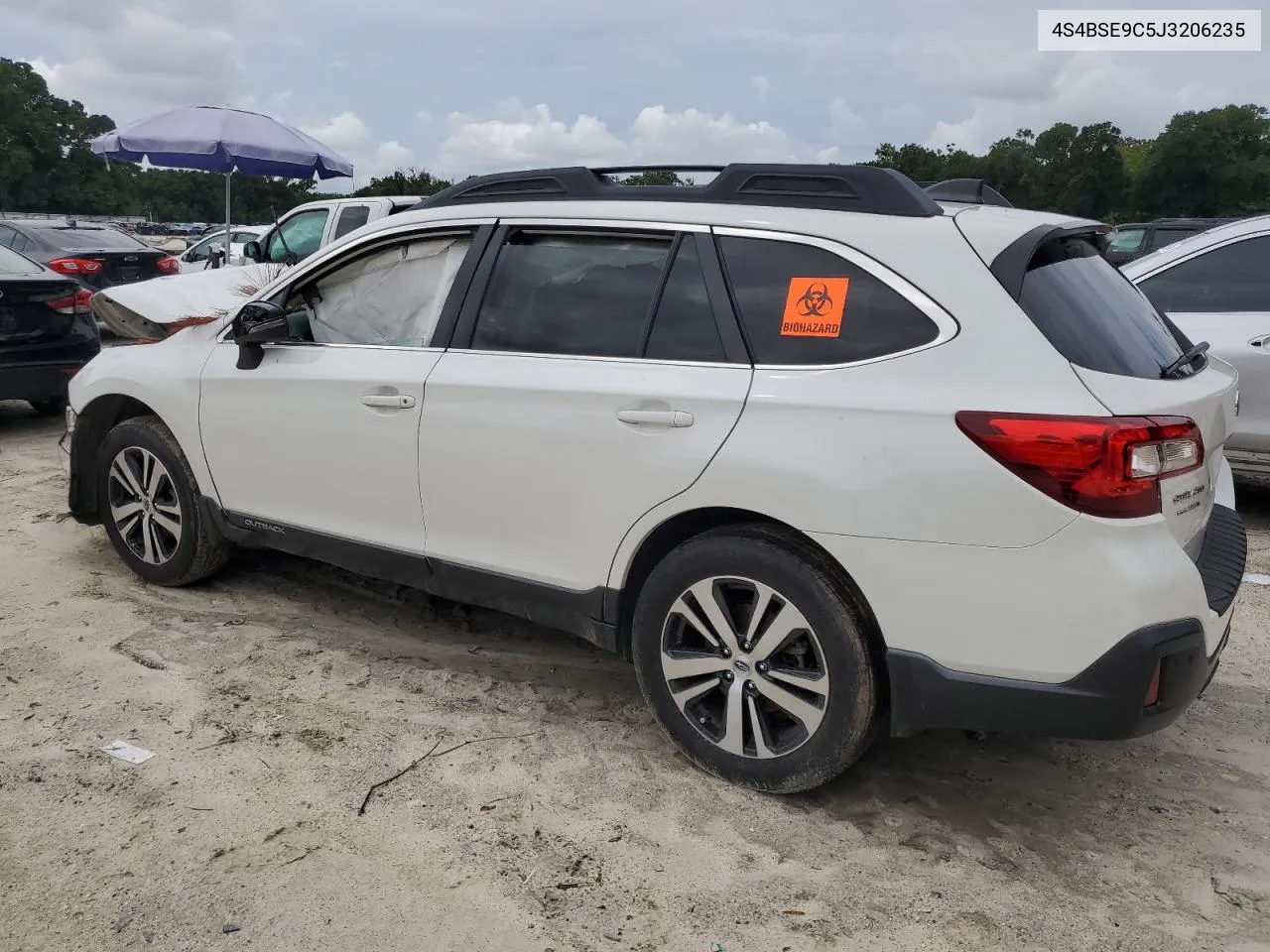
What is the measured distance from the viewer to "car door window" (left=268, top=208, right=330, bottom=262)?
11.8 metres

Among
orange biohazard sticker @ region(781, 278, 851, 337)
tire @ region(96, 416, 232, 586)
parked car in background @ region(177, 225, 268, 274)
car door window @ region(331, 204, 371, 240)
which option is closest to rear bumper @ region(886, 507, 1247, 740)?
orange biohazard sticker @ region(781, 278, 851, 337)

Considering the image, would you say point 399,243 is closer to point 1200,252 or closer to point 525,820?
point 525,820

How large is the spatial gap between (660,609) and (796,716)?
50cm

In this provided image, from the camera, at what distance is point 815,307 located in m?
2.94

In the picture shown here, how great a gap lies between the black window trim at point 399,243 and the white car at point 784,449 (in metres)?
0.01

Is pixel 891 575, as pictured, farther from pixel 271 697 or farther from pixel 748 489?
pixel 271 697

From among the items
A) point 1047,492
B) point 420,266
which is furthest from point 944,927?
point 420,266

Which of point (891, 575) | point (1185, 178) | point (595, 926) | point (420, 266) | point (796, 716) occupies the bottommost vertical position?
point (595, 926)

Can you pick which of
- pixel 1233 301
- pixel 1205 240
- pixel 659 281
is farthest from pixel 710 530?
pixel 1205 240

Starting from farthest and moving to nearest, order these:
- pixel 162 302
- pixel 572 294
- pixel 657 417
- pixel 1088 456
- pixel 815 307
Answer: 1. pixel 162 302
2. pixel 572 294
3. pixel 657 417
4. pixel 815 307
5. pixel 1088 456

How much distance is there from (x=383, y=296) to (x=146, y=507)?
161 cm

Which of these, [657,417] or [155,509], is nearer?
[657,417]

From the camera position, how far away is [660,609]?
3137 millimetres

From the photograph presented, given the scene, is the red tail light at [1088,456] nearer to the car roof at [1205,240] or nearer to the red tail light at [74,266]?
the car roof at [1205,240]
